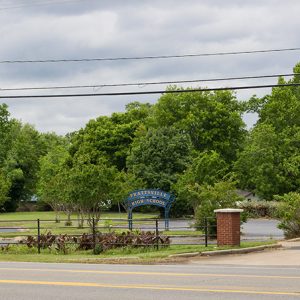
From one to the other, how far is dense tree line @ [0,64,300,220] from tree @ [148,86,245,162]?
0.38 ft

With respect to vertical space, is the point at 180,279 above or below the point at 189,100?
below

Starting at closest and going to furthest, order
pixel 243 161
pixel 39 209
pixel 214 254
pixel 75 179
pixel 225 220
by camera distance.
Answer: pixel 214 254 → pixel 225 220 → pixel 75 179 → pixel 243 161 → pixel 39 209

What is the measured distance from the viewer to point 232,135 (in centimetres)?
7756

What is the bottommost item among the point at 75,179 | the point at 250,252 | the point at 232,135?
→ the point at 250,252

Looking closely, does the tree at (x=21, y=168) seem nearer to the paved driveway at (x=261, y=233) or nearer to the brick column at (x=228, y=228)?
the paved driveway at (x=261, y=233)

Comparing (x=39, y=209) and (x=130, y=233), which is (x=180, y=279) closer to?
(x=130, y=233)

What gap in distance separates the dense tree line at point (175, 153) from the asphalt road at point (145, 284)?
23786 mm

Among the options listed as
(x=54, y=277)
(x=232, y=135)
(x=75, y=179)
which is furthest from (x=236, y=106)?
(x=54, y=277)

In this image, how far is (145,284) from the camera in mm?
12867

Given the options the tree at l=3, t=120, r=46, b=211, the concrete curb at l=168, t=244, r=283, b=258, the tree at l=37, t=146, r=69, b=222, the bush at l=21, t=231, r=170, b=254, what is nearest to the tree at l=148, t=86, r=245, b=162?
the tree at l=37, t=146, r=69, b=222

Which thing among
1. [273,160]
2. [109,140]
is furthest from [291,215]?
[109,140]

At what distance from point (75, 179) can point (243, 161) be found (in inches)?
1241

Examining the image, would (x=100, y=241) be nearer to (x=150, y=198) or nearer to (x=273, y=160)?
(x=150, y=198)

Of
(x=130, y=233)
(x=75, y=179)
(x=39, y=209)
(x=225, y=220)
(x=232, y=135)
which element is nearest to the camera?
(x=225, y=220)
